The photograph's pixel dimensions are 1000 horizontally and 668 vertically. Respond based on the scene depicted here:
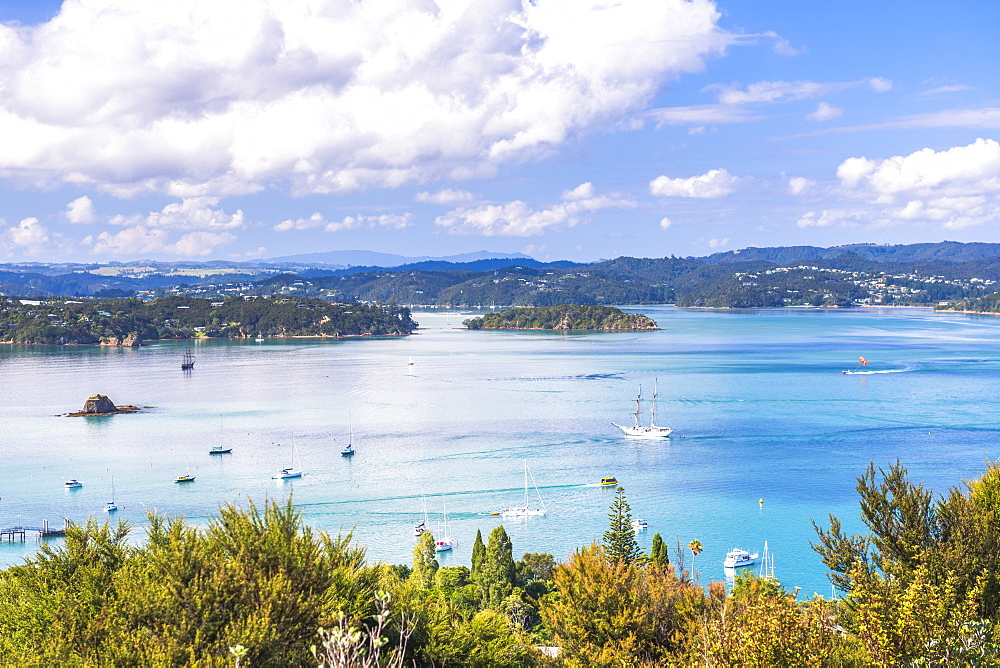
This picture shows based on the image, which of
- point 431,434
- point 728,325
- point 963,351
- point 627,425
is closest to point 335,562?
point 431,434

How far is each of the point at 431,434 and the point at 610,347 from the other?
2102 inches

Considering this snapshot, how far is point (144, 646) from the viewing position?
845cm

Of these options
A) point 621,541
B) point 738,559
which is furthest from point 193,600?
point 738,559

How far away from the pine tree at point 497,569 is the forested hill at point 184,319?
91.6 m

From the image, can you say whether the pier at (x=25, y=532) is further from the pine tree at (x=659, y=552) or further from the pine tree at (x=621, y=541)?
the pine tree at (x=659, y=552)

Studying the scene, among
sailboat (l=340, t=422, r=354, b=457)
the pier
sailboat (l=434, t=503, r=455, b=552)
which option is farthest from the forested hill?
sailboat (l=434, t=503, r=455, b=552)

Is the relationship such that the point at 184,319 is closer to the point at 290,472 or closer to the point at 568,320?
the point at 568,320

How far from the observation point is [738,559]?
2441cm

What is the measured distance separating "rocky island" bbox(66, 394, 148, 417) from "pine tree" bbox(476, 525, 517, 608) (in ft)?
119

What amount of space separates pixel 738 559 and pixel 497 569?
7631 mm

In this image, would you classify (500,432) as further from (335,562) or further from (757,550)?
(335,562)

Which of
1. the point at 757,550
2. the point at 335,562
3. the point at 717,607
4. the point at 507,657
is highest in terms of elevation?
the point at 335,562

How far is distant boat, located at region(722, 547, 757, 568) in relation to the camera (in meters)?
24.2

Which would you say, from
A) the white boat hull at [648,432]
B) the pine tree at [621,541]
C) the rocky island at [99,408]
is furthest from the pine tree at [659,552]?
the rocky island at [99,408]
